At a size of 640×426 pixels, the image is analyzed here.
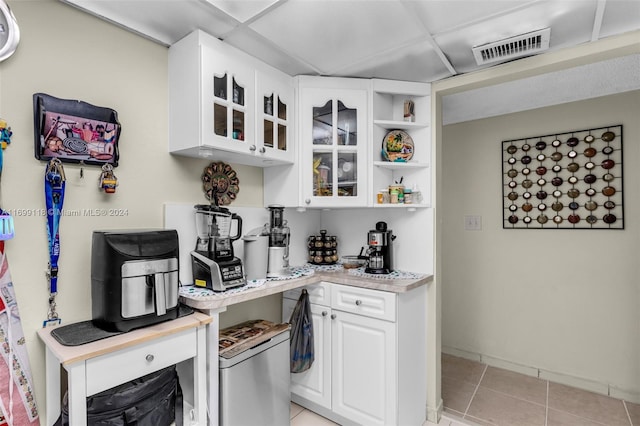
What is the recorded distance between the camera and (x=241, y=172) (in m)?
2.27

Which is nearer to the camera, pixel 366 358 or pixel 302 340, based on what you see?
pixel 366 358

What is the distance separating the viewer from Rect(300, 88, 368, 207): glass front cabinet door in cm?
224

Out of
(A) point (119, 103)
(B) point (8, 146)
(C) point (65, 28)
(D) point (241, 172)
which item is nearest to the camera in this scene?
(B) point (8, 146)

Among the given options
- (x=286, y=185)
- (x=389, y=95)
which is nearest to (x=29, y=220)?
(x=286, y=185)

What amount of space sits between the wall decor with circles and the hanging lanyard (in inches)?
123

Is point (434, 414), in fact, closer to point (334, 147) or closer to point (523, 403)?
point (523, 403)

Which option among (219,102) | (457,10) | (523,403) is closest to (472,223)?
(523,403)

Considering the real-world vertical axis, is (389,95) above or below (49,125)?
above

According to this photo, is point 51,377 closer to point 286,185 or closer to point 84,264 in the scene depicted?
point 84,264

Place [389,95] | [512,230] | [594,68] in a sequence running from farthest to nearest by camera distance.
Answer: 1. [512,230]
2. [389,95]
3. [594,68]

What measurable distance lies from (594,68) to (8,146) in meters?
3.15

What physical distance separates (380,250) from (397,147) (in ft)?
2.36

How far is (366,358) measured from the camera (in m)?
2.00

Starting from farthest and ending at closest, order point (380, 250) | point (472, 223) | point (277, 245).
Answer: point (472, 223), point (380, 250), point (277, 245)
